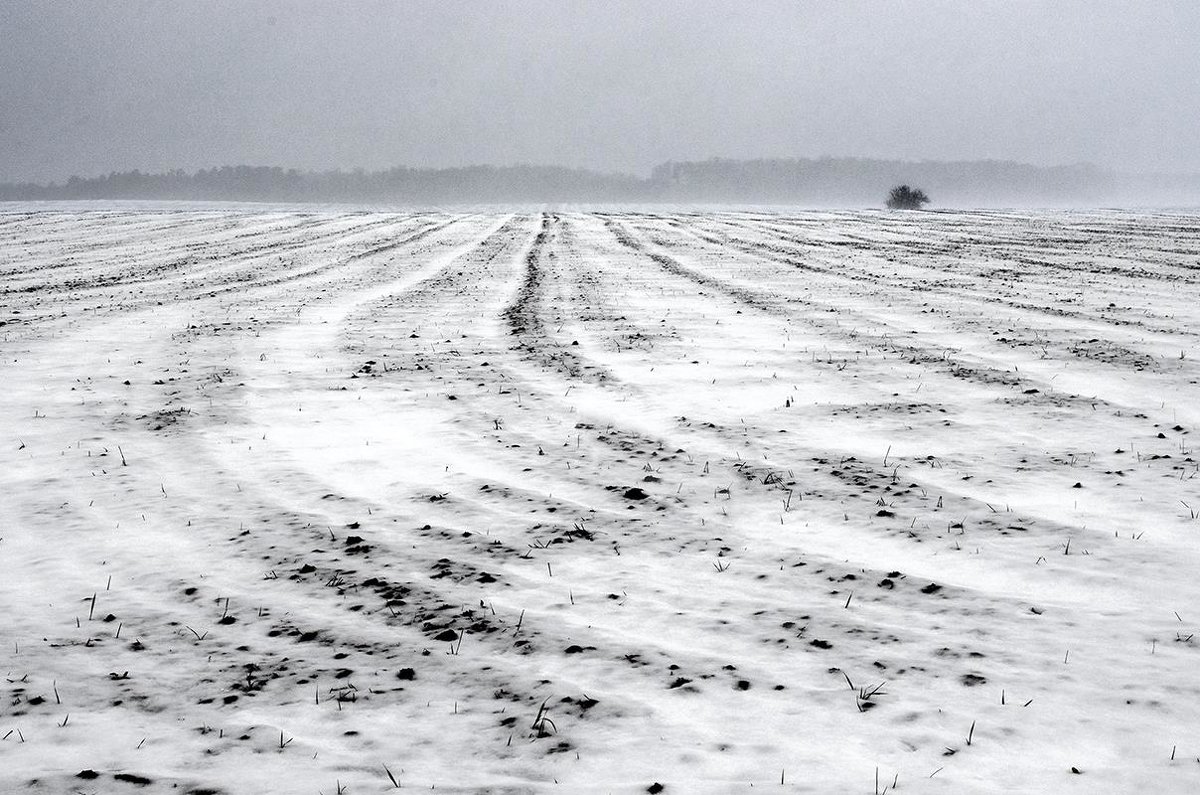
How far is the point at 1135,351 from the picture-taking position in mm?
6469

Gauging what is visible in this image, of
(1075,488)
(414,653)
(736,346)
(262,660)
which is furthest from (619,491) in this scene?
(736,346)

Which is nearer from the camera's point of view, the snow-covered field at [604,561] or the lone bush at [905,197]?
the snow-covered field at [604,561]

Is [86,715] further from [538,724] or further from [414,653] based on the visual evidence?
[538,724]

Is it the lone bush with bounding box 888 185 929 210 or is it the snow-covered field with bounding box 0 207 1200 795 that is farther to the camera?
the lone bush with bounding box 888 185 929 210

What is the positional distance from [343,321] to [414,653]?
6.31m

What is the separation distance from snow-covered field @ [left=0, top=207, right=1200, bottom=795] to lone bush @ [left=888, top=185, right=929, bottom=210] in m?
60.9

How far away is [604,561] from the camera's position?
319 centimetres

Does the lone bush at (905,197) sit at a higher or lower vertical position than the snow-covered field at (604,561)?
higher

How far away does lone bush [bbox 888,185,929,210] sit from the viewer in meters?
64.0

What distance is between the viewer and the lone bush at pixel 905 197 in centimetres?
6404

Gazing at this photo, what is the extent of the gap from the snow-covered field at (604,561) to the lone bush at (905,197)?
60855 mm

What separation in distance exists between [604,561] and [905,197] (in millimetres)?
67390

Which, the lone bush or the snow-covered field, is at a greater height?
the lone bush

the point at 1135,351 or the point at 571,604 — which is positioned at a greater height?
the point at 1135,351
